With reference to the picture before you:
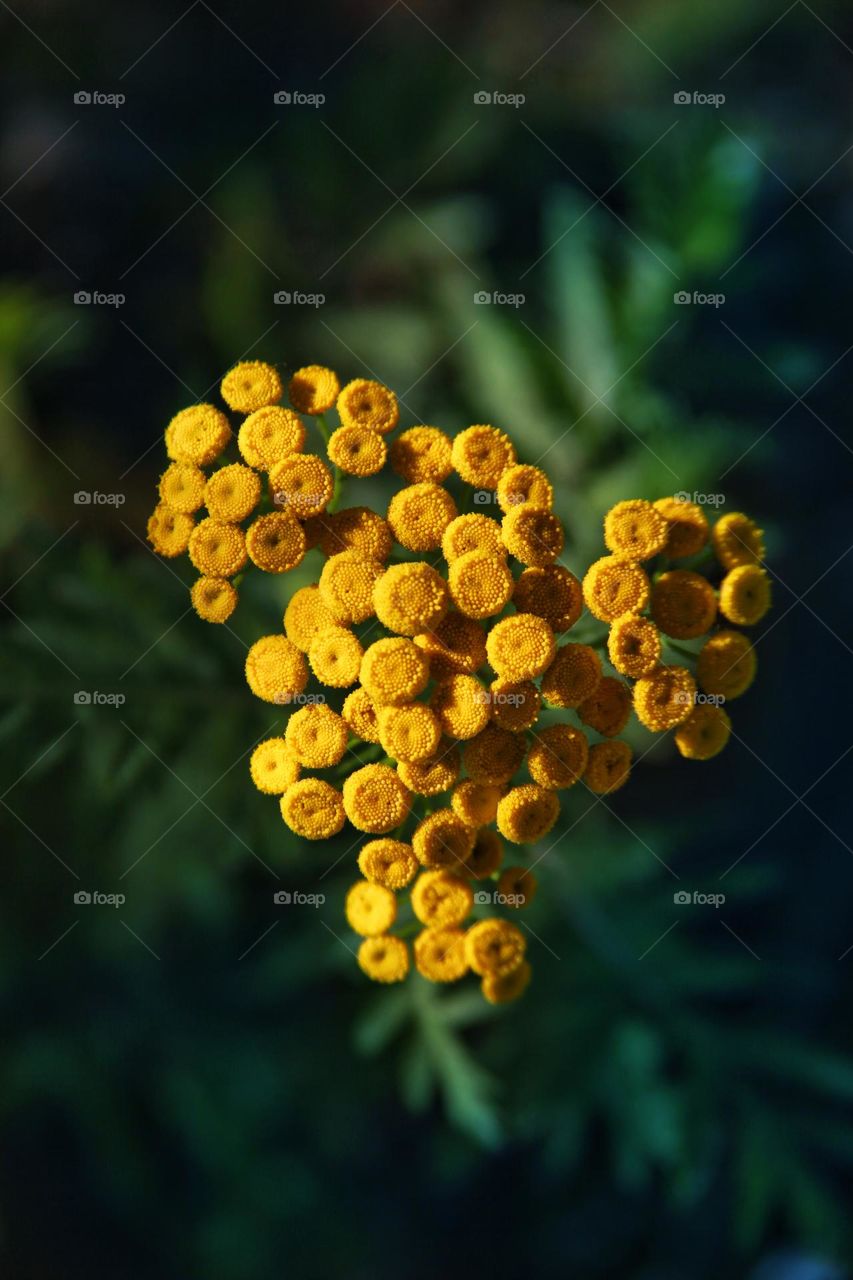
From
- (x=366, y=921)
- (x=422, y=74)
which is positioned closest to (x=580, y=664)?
(x=366, y=921)

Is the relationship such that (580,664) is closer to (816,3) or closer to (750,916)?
(750,916)

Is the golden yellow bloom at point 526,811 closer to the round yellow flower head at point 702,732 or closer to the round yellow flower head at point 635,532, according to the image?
the round yellow flower head at point 702,732

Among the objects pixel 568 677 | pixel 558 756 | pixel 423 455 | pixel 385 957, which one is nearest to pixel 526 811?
pixel 558 756

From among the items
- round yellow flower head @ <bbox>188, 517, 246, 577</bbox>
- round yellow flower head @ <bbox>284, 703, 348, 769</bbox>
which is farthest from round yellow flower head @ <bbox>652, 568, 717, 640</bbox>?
round yellow flower head @ <bbox>188, 517, 246, 577</bbox>

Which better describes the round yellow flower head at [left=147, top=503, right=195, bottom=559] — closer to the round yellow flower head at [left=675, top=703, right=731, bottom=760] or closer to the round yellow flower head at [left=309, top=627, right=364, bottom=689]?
the round yellow flower head at [left=309, top=627, right=364, bottom=689]

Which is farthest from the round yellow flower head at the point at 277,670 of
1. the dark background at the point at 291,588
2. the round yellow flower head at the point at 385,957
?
the dark background at the point at 291,588

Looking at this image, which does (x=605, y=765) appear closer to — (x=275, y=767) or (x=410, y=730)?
(x=410, y=730)

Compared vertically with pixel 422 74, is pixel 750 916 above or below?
below
